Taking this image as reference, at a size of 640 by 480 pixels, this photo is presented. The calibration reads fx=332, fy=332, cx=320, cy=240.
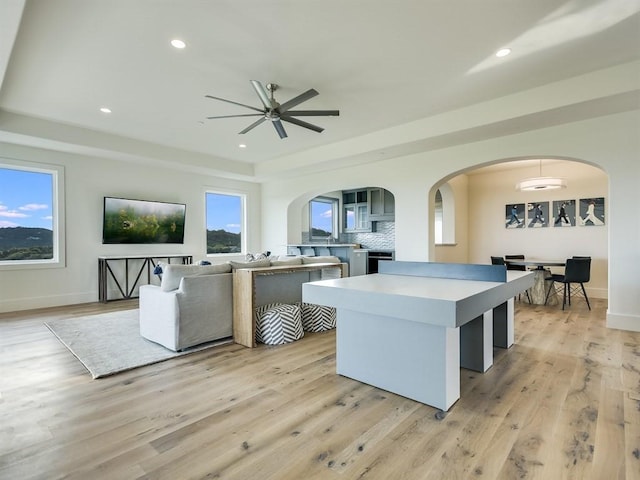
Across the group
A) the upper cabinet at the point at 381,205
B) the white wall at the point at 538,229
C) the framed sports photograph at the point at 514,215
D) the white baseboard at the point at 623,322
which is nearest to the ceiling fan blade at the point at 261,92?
the white baseboard at the point at 623,322

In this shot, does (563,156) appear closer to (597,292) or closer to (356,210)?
(597,292)

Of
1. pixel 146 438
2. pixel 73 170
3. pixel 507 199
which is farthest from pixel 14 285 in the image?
Answer: pixel 507 199

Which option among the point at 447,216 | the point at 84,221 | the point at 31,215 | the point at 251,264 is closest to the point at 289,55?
the point at 251,264

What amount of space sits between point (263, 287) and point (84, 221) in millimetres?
4121

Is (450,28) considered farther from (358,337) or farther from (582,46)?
(358,337)

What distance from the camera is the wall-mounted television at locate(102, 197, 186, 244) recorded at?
6148 millimetres

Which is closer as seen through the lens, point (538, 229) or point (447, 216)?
point (538, 229)

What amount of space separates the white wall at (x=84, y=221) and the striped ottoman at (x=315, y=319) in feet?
13.8

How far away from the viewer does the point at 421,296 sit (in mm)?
1949

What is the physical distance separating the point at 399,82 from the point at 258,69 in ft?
5.10

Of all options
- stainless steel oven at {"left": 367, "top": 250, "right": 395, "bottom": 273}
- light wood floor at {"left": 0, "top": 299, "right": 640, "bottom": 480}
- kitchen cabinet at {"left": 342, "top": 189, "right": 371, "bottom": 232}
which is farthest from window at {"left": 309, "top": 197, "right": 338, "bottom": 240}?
light wood floor at {"left": 0, "top": 299, "right": 640, "bottom": 480}

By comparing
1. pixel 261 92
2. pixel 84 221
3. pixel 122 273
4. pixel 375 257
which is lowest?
pixel 122 273

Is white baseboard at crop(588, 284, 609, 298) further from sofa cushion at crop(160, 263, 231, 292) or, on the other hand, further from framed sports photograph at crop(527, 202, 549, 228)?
sofa cushion at crop(160, 263, 231, 292)

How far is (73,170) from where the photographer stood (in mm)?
5801
